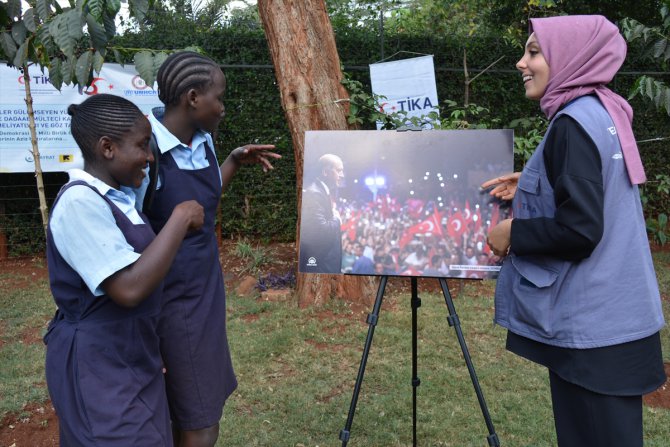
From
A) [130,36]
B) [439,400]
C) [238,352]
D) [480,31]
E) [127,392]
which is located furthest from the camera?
[480,31]

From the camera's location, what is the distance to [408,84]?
22.6ft

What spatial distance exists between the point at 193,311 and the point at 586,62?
1609 millimetres

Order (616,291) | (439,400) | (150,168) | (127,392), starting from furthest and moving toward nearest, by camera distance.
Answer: (439,400) → (150,168) → (616,291) → (127,392)

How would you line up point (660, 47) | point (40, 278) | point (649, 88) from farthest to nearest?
point (40, 278) → point (660, 47) → point (649, 88)

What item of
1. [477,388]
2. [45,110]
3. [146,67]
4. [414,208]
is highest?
[45,110]

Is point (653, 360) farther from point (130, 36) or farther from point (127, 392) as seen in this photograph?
point (130, 36)

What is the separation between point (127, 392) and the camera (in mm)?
1907

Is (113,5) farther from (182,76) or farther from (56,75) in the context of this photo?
(56,75)

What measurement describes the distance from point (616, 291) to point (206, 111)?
1.55 meters

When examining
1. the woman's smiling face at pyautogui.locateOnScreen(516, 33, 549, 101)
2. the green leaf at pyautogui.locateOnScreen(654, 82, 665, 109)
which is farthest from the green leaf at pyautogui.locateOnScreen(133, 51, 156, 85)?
the green leaf at pyautogui.locateOnScreen(654, 82, 665, 109)

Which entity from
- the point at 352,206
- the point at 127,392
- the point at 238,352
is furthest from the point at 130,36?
the point at 127,392

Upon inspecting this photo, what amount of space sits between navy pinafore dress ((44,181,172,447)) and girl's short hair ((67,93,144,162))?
155mm

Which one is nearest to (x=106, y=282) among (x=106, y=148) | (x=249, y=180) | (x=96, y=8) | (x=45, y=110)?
(x=106, y=148)

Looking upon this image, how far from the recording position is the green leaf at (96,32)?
2.53 m
